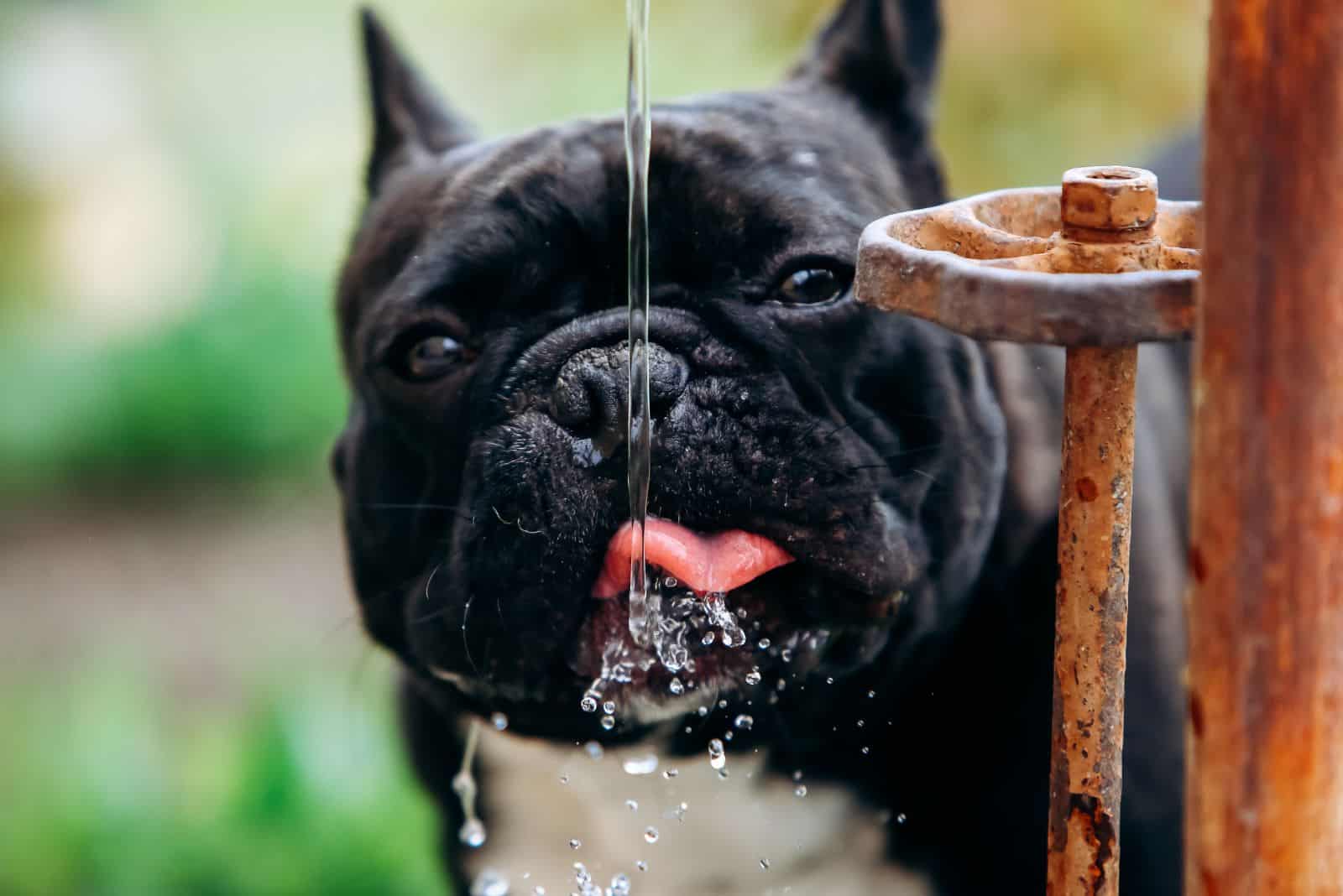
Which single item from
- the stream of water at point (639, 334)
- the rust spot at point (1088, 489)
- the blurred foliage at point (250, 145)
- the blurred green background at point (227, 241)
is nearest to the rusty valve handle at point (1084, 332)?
the rust spot at point (1088, 489)

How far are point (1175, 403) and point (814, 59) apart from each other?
787 millimetres

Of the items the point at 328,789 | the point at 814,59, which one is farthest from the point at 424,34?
the point at 814,59

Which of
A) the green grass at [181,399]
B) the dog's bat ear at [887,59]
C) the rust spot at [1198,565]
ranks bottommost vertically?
the green grass at [181,399]

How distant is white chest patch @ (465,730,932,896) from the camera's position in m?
1.93

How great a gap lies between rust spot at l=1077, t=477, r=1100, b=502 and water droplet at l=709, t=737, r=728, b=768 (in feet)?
2.49

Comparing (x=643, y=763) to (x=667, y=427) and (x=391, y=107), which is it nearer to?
(x=667, y=427)

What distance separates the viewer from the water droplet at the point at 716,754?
5.92ft

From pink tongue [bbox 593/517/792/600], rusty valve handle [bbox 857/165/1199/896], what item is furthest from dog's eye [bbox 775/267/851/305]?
rusty valve handle [bbox 857/165/1199/896]

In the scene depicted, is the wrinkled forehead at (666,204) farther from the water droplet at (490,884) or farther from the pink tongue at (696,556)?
the water droplet at (490,884)

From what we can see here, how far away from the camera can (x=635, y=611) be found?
5.11 feet

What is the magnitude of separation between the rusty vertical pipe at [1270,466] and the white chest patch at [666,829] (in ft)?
3.17

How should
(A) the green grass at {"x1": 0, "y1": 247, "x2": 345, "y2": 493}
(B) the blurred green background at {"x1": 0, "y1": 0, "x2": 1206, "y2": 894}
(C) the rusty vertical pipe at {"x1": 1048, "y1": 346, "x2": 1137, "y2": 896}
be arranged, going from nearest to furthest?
(C) the rusty vertical pipe at {"x1": 1048, "y1": 346, "x2": 1137, "y2": 896}, (B) the blurred green background at {"x1": 0, "y1": 0, "x2": 1206, "y2": 894}, (A) the green grass at {"x1": 0, "y1": 247, "x2": 345, "y2": 493}

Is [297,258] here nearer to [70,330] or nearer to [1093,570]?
[70,330]

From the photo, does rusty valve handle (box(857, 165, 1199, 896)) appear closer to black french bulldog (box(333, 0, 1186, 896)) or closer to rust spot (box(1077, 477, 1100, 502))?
rust spot (box(1077, 477, 1100, 502))
